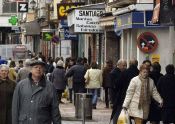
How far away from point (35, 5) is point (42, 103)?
209ft

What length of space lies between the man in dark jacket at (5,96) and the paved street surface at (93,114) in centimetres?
940

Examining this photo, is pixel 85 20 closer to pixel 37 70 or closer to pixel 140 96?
pixel 140 96

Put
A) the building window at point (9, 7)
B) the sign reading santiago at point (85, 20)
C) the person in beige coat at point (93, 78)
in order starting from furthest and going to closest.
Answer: the building window at point (9, 7) → the sign reading santiago at point (85, 20) → the person in beige coat at point (93, 78)

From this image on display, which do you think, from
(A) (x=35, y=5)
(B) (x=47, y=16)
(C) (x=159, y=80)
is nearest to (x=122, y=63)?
(C) (x=159, y=80)

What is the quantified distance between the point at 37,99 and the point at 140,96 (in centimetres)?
556

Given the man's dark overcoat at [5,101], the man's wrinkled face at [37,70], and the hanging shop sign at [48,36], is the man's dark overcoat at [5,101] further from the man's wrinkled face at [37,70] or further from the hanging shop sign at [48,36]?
the hanging shop sign at [48,36]

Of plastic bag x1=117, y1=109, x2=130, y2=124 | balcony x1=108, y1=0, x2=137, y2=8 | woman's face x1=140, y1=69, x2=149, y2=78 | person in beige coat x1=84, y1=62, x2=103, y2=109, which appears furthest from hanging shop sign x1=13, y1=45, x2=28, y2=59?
plastic bag x1=117, y1=109, x2=130, y2=124

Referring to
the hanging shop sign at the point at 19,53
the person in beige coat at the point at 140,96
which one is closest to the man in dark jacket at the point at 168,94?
the person in beige coat at the point at 140,96

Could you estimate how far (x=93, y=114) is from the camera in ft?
87.1

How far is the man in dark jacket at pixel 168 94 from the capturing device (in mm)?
17703

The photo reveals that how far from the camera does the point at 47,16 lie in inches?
2405

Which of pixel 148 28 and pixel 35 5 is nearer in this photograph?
pixel 148 28

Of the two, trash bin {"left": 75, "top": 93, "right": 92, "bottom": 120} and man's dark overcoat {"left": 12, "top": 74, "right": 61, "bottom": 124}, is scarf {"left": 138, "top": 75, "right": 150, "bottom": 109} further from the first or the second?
trash bin {"left": 75, "top": 93, "right": 92, "bottom": 120}

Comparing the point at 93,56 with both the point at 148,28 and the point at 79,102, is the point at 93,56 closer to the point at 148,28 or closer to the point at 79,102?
the point at 148,28
